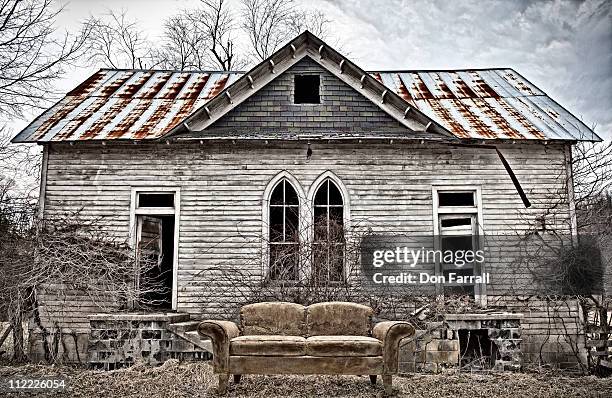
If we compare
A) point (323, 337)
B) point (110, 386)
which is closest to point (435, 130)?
point (323, 337)

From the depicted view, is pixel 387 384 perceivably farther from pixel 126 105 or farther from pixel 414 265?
pixel 126 105

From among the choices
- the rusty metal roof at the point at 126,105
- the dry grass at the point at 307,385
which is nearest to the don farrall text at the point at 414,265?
the dry grass at the point at 307,385

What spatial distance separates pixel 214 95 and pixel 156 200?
8.24 ft

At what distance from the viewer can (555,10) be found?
8422mm

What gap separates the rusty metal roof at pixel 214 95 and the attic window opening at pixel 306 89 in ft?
6.06

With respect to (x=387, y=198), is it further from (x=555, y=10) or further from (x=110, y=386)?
(x=110, y=386)

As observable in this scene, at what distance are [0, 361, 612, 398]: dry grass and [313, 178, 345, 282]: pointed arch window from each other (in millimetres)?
2405

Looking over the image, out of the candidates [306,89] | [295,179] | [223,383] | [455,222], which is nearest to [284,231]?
[295,179]

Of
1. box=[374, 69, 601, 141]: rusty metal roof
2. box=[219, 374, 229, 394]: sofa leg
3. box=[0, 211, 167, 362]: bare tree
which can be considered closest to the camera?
box=[219, 374, 229, 394]: sofa leg

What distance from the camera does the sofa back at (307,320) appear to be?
260 inches

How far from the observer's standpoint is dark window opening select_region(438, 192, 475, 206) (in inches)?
383

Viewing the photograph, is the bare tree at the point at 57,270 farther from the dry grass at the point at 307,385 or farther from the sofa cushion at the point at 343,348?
the sofa cushion at the point at 343,348

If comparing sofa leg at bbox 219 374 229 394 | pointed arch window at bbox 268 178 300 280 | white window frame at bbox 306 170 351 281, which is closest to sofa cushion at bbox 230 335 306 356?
sofa leg at bbox 219 374 229 394

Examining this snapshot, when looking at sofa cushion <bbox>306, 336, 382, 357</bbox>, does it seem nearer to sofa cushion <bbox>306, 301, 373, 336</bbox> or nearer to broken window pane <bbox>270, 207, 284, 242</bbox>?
sofa cushion <bbox>306, 301, 373, 336</bbox>
